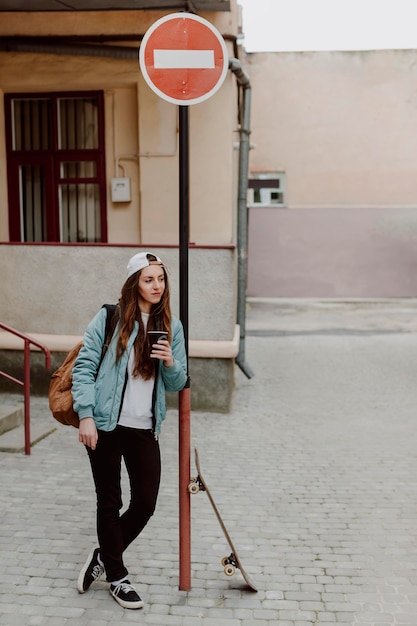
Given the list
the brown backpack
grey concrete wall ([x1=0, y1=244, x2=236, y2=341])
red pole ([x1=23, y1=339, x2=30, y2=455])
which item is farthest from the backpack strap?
grey concrete wall ([x1=0, y1=244, x2=236, y2=341])

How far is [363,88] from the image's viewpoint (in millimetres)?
20141

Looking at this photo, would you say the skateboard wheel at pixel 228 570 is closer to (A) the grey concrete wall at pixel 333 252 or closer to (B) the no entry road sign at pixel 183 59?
(B) the no entry road sign at pixel 183 59

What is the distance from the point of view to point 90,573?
157 inches

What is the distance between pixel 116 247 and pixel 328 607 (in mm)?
4914

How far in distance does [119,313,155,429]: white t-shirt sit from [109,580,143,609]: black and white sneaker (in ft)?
2.79

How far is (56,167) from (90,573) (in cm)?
664

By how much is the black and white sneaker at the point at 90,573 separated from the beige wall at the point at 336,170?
16707mm

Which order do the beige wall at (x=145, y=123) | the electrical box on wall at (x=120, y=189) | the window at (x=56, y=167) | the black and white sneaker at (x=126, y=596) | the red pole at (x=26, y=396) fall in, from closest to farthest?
the black and white sneaker at (x=126, y=596), the red pole at (x=26, y=396), the beige wall at (x=145, y=123), the electrical box on wall at (x=120, y=189), the window at (x=56, y=167)

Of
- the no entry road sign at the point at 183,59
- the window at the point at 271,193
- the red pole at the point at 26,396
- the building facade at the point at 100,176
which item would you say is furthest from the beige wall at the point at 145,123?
the window at the point at 271,193

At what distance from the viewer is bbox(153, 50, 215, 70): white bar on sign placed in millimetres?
3922

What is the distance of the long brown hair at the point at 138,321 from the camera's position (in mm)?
3744

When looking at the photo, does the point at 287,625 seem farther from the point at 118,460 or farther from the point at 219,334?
the point at 219,334

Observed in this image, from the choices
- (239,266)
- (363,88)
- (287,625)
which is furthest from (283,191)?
(287,625)

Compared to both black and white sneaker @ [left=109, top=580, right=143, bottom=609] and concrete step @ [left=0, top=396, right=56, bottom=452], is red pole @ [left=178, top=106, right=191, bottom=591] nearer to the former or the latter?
black and white sneaker @ [left=109, top=580, right=143, bottom=609]
